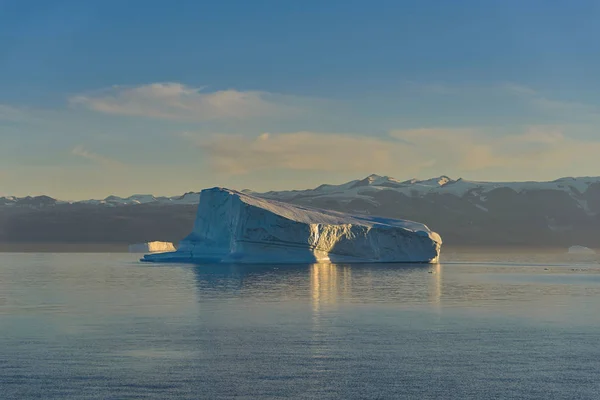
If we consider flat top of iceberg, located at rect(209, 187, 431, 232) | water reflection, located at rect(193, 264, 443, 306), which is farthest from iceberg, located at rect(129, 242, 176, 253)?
water reflection, located at rect(193, 264, 443, 306)

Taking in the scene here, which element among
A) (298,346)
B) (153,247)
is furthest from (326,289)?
(153,247)

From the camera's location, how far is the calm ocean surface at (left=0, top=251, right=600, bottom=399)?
11281 mm

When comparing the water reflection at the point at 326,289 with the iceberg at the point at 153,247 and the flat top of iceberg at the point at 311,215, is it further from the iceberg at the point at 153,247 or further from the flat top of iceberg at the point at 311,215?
the iceberg at the point at 153,247

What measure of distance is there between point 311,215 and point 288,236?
355 cm

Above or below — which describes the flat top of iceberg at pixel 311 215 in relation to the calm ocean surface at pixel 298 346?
above

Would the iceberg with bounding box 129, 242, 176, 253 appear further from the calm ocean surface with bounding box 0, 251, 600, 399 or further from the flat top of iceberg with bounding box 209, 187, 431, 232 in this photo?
Result: the calm ocean surface with bounding box 0, 251, 600, 399

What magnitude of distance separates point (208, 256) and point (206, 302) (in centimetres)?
3035

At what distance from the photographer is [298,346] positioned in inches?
598

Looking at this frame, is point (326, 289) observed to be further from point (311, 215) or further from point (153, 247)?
point (153, 247)

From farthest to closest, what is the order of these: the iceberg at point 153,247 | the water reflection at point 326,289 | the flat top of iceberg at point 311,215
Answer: the iceberg at point 153,247
the flat top of iceberg at point 311,215
the water reflection at point 326,289

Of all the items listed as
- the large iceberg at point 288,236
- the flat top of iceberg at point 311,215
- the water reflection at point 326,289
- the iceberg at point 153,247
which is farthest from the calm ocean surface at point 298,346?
the iceberg at point 153,247

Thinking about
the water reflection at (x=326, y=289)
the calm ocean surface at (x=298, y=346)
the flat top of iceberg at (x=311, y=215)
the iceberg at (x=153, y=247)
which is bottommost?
the calm ocean surface at (x=298, y=346)

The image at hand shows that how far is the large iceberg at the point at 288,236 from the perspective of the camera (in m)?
49.8

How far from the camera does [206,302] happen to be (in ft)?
81.6
